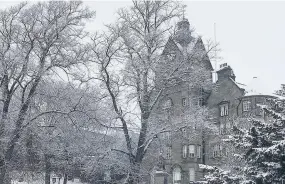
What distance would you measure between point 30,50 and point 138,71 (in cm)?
713

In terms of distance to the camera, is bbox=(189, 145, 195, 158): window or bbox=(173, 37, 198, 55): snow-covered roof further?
bbox=(189, 145, 195, 158): window

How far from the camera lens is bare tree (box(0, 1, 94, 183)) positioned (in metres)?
23.0

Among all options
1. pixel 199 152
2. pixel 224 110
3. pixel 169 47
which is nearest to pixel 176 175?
pixel 199 152

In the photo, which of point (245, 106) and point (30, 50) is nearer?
point (30, 50)

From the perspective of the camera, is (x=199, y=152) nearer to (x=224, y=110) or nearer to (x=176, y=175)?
(x=176, y=175)

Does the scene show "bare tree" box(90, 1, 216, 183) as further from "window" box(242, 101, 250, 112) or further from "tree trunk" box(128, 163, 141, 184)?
"window" box(242, 101, 250, 112)

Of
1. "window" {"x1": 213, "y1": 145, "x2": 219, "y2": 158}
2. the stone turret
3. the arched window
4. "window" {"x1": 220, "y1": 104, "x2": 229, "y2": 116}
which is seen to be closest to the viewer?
the stone turret

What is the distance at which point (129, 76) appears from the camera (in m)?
26.2

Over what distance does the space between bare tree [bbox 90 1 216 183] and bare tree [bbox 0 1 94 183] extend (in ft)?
7.00

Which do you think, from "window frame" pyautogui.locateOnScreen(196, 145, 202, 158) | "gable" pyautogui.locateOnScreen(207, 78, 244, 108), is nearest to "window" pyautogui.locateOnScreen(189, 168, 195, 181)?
"window frame" pyautogui.locateOnScreen(196, 145, 202, 158)

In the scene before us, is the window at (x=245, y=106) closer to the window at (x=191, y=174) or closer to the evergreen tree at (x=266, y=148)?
the window at (x=191, y=174)

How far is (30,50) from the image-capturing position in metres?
23.8

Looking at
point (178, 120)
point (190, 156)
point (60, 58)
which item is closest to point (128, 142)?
point (178, 120)

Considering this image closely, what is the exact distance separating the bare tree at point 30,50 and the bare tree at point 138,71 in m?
2.13
